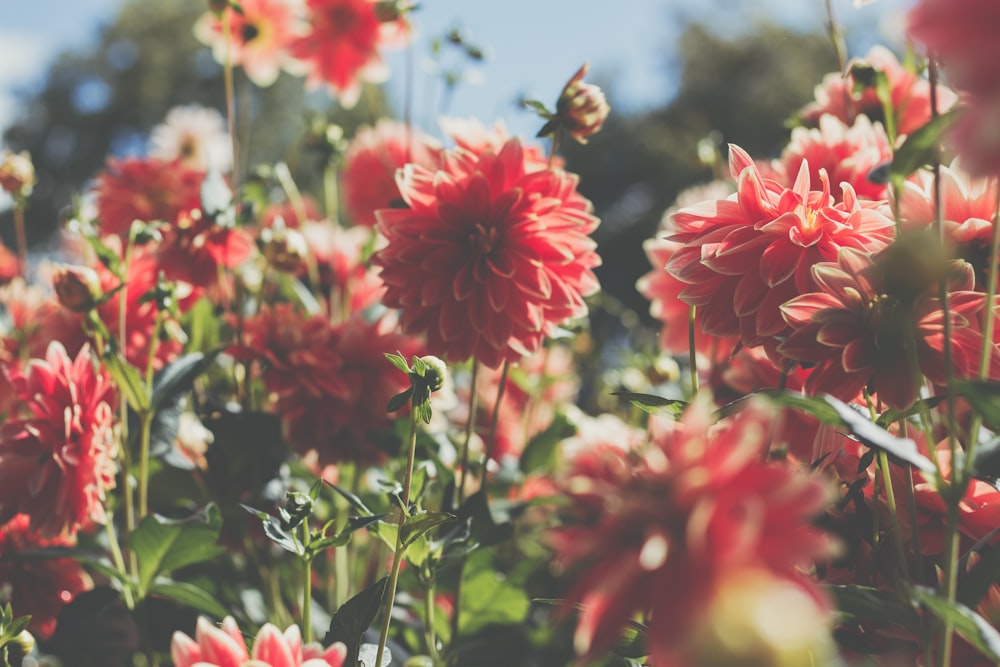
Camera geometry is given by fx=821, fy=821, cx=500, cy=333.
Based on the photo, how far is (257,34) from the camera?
4.34 ft

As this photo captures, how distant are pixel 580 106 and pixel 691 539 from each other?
0.56m

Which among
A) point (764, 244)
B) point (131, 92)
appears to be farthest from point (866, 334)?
point (131, 92)

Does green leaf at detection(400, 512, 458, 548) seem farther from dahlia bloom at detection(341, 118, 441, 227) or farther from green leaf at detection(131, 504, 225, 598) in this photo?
dahlia bloom at detection(341, 118, 441, 227)

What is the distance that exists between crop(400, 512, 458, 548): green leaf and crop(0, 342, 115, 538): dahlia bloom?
31 centimetres

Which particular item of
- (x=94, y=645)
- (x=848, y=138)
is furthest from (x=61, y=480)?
(x=848, y=138)

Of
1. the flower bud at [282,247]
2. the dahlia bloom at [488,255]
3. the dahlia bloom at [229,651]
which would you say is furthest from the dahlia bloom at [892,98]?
the dahlia bloom at [229,651]

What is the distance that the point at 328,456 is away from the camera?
880 mm

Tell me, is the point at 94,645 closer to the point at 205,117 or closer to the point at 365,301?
the point at 365,301

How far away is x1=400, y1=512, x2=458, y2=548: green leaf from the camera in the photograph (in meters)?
0.55

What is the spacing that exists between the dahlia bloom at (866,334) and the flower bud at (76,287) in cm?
61

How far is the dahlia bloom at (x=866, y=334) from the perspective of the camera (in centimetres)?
53

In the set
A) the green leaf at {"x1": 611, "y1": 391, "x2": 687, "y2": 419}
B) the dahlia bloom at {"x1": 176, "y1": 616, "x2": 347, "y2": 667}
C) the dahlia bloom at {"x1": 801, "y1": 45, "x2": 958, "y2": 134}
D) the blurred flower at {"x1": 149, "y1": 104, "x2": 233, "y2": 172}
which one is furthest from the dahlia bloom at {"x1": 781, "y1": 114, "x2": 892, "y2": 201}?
the blurred flower at {"x1": 149, "y1": 104, "x2": 233, "y2": 172}

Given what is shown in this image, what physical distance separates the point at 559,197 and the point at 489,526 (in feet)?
1.01

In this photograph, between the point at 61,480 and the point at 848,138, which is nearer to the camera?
the point at 61,480
